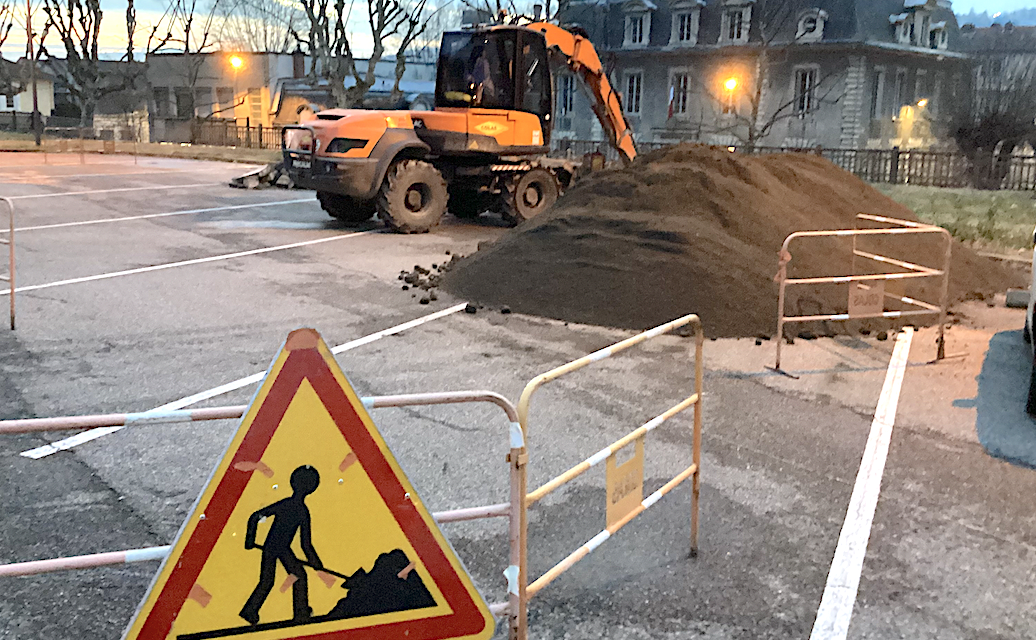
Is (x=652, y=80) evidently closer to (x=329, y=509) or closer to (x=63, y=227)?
(x=63, y=227)

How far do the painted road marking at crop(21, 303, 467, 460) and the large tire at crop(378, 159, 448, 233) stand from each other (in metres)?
6.45

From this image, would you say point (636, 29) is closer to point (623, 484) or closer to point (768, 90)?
point (768, 90)

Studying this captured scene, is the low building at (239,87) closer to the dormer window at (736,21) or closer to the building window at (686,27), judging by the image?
the building window at (686,27)

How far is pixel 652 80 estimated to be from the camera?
47.2 m

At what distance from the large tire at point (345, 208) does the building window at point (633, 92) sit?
3097 cm

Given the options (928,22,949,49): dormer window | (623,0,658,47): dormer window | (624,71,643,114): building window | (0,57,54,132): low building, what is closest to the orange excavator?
(623,0,658,47): dormer window

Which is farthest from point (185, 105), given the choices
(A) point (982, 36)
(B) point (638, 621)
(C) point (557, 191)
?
(B) point (638, 621)

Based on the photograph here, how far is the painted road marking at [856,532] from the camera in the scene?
4.61 m

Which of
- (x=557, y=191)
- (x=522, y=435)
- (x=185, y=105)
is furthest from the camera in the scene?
(x=185, y=105)

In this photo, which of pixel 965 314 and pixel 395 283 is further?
pixel 395 283

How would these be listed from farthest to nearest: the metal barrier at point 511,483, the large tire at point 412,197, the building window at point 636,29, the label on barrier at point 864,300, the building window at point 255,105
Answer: the building window at point 255,105 < the building window at point 636,29 < the large tire at point 412,197 < the label on barrier at point 864,300 < the metal barrier at point 511,483

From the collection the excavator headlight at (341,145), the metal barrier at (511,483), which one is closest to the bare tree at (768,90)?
the excavator headlight at (341,145)

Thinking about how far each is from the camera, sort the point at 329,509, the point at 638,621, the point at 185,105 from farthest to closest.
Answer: the point at 185,105 < the point at 638,621 < the point at 329,509

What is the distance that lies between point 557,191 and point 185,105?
193 feet
